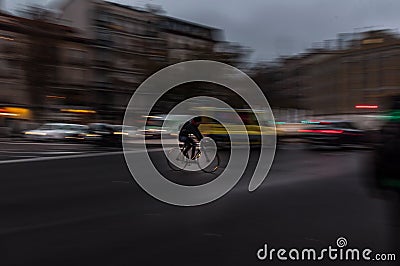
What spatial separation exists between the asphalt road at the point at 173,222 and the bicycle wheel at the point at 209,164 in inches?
52.6

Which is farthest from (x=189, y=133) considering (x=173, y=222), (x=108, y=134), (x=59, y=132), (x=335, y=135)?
(x=59, y=132)

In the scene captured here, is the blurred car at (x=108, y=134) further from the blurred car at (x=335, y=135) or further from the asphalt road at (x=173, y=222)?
the asphalt road at (x=173, y=222)

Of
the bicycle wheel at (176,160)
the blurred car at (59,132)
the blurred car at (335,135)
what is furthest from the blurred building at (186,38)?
the bicycle wheel at (176,160)

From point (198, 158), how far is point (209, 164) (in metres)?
0.33

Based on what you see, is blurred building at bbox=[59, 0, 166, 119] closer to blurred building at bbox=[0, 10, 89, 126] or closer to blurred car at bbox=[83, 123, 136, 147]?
blurred building at bbox=[0, 10, 89, 126]

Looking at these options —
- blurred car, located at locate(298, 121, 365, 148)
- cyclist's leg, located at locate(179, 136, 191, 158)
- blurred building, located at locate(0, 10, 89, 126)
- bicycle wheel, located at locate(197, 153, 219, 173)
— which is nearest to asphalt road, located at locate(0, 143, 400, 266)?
bicycle wheel, located at locate(197, 153, 219, 173)

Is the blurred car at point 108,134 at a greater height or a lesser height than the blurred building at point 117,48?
lesser

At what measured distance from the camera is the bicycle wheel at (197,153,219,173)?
36.9 ft

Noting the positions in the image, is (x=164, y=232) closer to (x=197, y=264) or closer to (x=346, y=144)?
(x=197, y=264)

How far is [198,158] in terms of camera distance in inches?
464

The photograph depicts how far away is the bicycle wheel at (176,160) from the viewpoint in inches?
460

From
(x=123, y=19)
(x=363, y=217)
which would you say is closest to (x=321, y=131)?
(x=363, y=217)

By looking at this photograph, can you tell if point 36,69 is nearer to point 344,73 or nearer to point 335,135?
point 335,135

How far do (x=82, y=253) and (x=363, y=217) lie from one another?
150 inches
